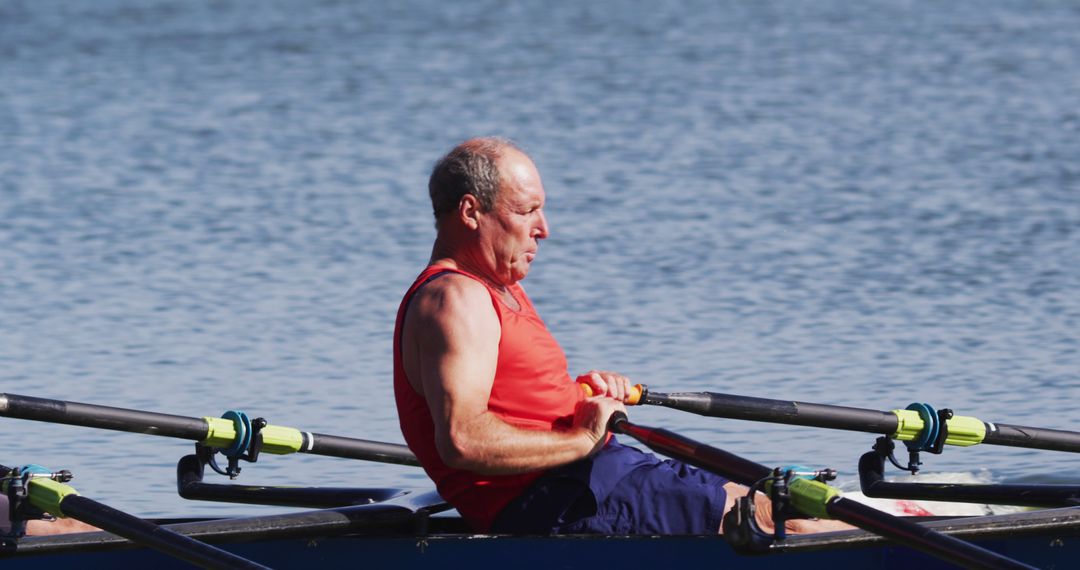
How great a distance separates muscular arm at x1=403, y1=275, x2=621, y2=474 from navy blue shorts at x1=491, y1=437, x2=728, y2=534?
97 mm

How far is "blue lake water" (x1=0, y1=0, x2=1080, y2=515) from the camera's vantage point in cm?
876

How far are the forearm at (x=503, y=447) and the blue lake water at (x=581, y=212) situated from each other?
2.58 m

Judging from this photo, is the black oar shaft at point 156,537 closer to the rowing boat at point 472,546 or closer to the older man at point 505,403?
the rowing boat at point 472,546

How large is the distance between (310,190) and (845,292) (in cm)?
520

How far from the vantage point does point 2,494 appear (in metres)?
5.32

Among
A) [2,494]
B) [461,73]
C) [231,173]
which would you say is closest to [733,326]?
[2,494]

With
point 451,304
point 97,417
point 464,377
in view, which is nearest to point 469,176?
point 451,304

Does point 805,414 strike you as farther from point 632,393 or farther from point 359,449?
point 359,449

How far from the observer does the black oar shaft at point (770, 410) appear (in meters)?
5.73

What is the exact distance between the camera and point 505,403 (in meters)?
4.88

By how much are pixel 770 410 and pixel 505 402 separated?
118 cm

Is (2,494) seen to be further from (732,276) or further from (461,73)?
(461,73)

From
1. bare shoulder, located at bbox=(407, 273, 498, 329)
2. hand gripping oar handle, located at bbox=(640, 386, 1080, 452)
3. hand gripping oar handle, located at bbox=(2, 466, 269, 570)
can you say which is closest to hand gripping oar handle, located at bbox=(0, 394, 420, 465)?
hand gripping oar handle, located at bbox=(2, 466, 269, 570)

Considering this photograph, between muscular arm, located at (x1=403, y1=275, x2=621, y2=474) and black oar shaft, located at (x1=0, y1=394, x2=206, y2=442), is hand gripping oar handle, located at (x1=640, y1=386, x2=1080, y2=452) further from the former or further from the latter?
black oar shaft, located at (x1=0, y1=394, x2=206, y2=442)
